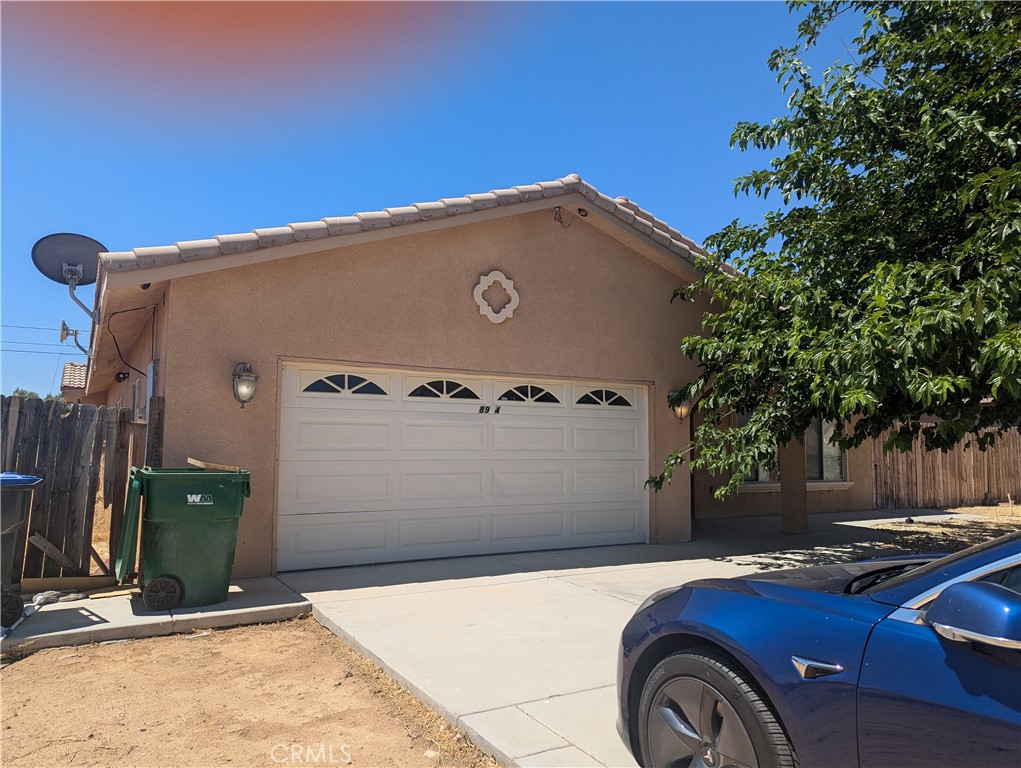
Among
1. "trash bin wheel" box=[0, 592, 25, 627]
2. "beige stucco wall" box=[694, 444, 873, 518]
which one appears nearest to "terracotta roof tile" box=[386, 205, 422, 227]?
"trash bin wheel" box=[0, 592, 25, 627]

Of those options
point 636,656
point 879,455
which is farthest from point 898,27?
point 879,455

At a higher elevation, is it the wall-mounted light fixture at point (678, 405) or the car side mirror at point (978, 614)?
the wall-mounted light fixture at point (678, 405)

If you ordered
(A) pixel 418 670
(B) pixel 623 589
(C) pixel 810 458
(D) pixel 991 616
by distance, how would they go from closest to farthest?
(D) pixel 991 616
(A) pixel 418 670
(B) pixel 623 589
(C) pixel 810 458

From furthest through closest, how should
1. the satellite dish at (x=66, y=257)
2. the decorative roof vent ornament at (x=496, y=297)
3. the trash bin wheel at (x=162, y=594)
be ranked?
the satellite dish at (x=66, y=257) → the decorative roof vent ornament at (x=496, y=297) → the trash bin wheel at (x=162, y=594)

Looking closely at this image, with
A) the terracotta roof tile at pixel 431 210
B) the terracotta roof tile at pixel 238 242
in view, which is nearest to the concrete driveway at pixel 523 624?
the terracotta roof tile at pixel 238 242

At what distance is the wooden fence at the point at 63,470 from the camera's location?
6152mm

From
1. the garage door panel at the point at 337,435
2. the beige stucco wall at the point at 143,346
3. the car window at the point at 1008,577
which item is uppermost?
the beige stucco wall at the point at 143,346

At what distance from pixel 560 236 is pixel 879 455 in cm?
988

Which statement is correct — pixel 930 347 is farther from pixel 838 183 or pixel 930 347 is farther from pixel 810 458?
pixel 810 458

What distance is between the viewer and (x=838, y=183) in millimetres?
7578

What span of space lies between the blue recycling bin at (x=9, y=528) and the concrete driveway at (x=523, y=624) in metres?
2.19

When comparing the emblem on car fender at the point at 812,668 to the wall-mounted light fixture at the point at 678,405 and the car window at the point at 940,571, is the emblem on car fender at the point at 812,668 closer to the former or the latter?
the car window at the point at 940,571

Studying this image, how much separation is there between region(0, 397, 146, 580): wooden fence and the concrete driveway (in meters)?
1.87

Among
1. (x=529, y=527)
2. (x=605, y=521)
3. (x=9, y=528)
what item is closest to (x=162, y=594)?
(x=9, y=528)
